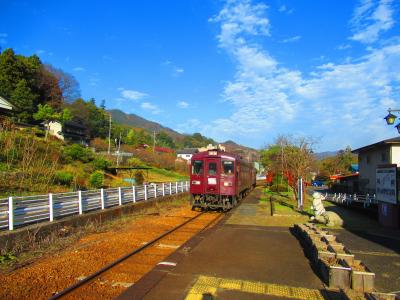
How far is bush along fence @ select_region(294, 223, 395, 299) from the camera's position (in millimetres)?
5539

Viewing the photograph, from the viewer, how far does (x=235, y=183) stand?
55.0 feet

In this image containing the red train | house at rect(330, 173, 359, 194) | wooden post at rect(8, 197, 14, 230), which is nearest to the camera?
wooden post at rect(8, 197, 14, 230)

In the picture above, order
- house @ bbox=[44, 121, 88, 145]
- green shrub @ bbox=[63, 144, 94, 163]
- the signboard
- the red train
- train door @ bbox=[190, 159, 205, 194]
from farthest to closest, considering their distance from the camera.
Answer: house @ bbox=[44, 121, 88, 145] → green shrub @ bbox=[63, 144, 94, 163] → train door @ bbox=[190, 159, 205, 194] → the red train → the signboard

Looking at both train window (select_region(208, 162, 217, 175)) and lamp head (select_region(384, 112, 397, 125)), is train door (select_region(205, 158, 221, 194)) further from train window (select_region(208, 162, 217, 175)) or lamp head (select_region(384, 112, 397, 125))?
lamp head (select_region(384, 112, 397, 125))

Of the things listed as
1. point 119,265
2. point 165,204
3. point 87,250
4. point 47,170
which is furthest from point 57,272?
point 165,204

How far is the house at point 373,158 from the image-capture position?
20.9 m

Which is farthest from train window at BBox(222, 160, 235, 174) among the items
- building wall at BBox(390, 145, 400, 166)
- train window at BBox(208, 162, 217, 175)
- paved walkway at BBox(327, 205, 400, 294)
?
→ building wall at BBox(390, 145, 400, 166)

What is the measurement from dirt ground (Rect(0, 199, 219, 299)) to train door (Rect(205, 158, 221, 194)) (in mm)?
4955

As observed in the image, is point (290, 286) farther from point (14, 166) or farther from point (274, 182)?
point (274, 182)

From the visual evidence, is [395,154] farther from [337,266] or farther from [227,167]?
[337,266]

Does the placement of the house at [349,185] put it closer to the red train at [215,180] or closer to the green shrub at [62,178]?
the red train at [215,180]

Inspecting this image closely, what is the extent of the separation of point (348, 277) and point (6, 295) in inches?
213

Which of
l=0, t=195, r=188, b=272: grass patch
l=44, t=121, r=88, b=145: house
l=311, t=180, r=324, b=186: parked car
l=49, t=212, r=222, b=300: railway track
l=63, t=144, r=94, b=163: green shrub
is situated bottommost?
l=311, t=180, r=324, b=186: parked car

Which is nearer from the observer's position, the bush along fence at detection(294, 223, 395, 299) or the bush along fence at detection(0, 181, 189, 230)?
the bush along fence at detection(294, 223, 395, 299)
